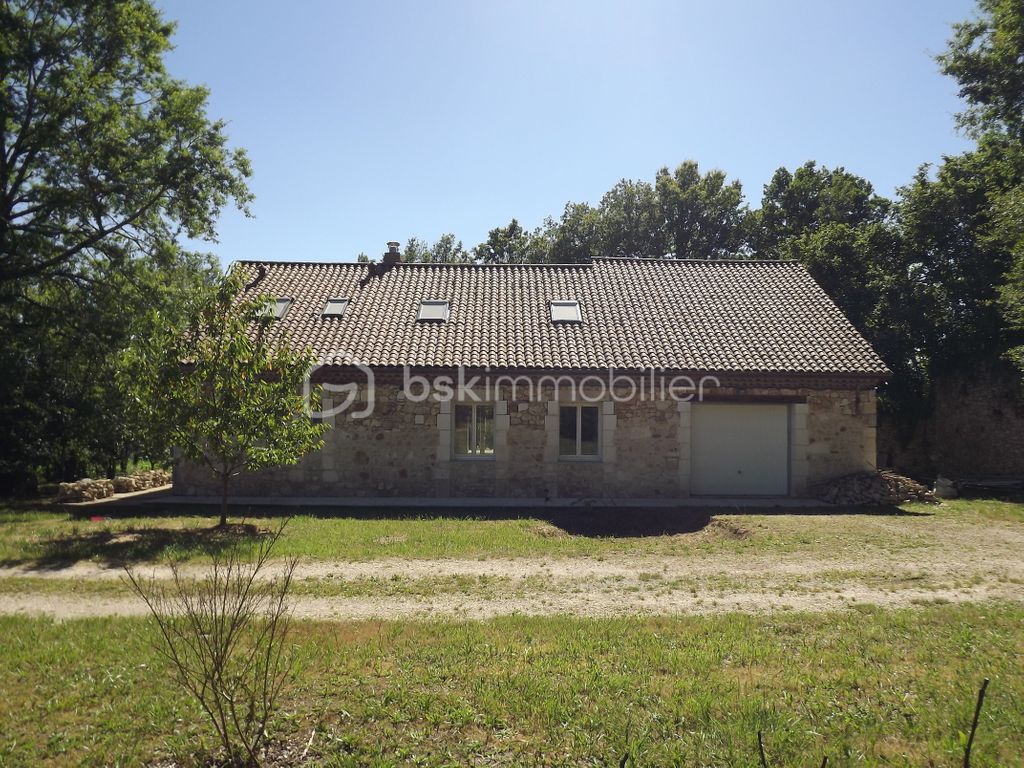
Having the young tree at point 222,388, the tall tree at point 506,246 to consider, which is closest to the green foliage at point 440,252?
the tall tree at point 506,246

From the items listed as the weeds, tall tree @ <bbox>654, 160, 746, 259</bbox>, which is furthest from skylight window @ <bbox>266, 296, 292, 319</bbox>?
tall tree @ <bbox>654, 160, 746, 259</bbox>

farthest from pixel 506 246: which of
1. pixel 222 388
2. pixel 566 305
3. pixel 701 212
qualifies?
pixel 222 388

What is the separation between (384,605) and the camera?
7.25m

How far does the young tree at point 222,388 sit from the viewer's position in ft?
36.1

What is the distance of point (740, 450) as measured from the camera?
15.6m

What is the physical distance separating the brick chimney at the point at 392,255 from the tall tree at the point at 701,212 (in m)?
20.4

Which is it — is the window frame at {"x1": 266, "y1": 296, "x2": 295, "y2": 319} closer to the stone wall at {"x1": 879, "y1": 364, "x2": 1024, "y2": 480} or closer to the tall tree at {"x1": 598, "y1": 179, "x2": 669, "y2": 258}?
the stone wall at {"x1": 879, "y1": 364, "x2": 1024, "y2": 480}

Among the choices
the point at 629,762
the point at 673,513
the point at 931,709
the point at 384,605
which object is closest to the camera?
the point at 629,762

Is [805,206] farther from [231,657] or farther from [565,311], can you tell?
[231,657]

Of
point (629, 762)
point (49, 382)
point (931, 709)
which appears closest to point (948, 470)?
point (931, 709)

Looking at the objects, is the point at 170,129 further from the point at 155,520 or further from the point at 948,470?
the point at 948,470

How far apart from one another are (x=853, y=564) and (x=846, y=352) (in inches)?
320

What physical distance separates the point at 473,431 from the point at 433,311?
12.6 feet

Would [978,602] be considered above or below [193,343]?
below
